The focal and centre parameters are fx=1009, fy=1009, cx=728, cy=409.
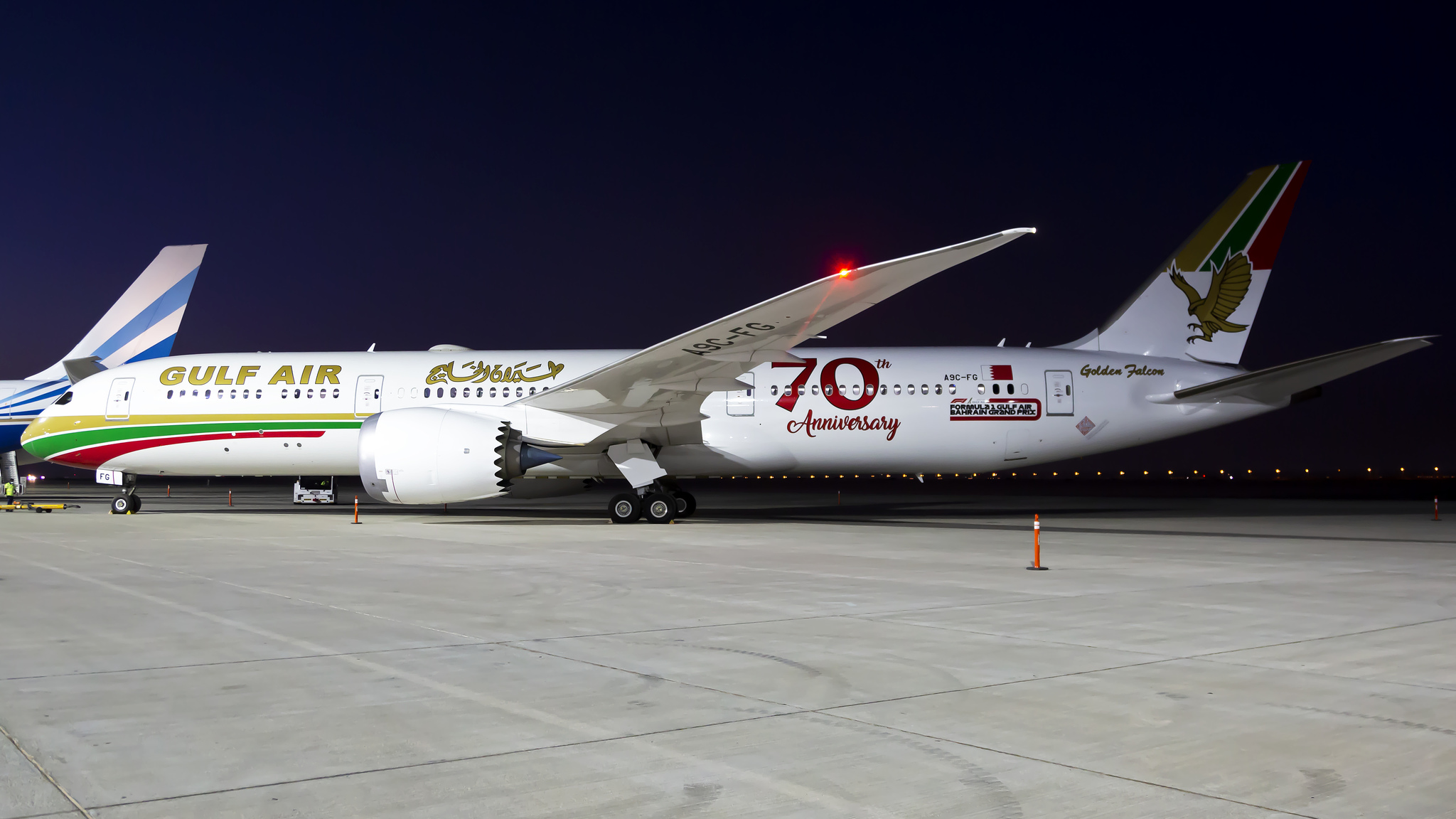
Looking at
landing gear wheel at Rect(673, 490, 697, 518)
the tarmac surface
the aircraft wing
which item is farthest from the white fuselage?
the tarmac surface

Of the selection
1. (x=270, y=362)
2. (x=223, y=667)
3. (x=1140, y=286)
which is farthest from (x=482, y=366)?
(x=223, y=667)

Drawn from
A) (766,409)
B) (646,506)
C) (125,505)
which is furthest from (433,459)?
(125,505)

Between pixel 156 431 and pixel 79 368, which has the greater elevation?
pixel 79 368

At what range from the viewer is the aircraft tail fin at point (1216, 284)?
62.6ft

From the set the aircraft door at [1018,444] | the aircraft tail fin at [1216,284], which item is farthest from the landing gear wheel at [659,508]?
the aircraft tail fin at [1216,284]

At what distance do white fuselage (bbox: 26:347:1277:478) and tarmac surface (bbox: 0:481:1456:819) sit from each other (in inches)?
266

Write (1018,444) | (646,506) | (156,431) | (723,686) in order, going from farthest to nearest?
(156,431)
(1018,444)
(646,506)
(723,686)

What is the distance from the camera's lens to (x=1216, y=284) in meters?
19.4

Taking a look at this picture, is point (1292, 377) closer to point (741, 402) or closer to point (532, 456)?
point (741, 402)

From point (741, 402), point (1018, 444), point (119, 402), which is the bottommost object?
point (1018, 444)

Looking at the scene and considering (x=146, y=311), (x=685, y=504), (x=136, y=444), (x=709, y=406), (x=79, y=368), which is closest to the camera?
(x=709, y=406)

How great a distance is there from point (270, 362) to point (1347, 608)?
18.7 m

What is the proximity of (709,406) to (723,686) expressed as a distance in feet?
44.4

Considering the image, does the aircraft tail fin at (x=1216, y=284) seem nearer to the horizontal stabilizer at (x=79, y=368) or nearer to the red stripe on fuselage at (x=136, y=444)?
the red stripe on fuselage at (x=136, y=444)
